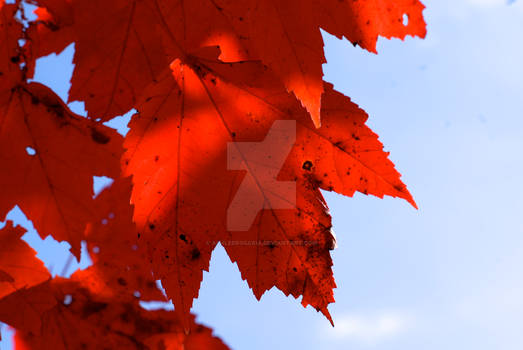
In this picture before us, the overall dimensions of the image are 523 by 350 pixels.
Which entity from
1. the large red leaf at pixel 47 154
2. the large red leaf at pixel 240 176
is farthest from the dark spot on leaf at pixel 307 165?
the large red leaf at pixel 47 154

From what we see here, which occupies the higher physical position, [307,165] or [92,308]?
[307,165]

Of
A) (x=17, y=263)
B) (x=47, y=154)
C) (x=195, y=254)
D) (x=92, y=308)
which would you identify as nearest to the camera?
(x=195, y=254)

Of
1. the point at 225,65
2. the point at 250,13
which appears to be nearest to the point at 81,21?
the point at 225,65

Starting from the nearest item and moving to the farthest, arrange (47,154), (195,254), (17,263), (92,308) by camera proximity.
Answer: (195,254), (47,154), (17,263), (92,308)

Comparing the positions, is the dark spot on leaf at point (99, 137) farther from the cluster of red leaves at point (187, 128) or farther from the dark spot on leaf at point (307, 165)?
the dark spot on leaf at point (307, 165)

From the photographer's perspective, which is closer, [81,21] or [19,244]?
[81,21]

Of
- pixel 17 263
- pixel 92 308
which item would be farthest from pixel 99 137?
pixel 92 308

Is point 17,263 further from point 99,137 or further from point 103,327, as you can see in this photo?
point 103,327

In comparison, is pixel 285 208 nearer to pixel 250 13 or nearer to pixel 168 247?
pixel 168 247
